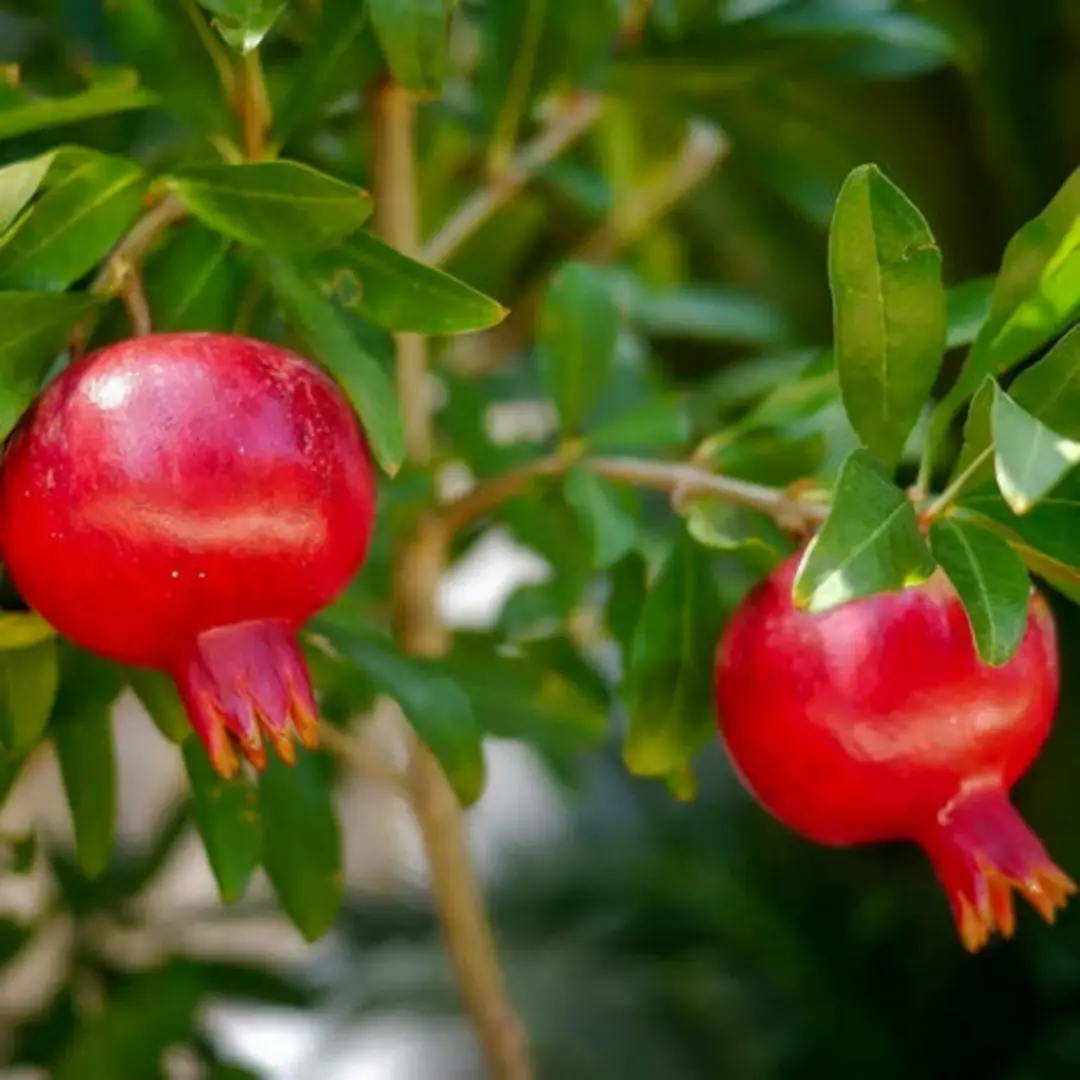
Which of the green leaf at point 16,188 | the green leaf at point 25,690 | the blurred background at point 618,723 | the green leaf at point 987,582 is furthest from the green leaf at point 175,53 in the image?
the green leaf at point 987,582

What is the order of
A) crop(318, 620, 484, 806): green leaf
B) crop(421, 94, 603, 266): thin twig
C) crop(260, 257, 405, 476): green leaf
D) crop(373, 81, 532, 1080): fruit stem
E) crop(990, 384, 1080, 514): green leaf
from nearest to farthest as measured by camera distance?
1. crop(990, 384, 1080, 514): green leaf
2. crop(260, 257, 405, 476): green leaf
3. crop(318, 620, 484, 806): green leaf
4. crop(373, 81, 532, 1080): fruit stem
5. crop(421, 94, 603, 266): thin twig

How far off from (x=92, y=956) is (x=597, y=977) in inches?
18.1

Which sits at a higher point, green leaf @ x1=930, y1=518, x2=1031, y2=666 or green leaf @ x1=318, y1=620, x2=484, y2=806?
green leaf @ x1=930, y1=518, x2=1031, y2=666

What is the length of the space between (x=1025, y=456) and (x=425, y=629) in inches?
18.4

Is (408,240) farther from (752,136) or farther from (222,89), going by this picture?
Answer: (752,136)

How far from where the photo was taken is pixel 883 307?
1.47 feet

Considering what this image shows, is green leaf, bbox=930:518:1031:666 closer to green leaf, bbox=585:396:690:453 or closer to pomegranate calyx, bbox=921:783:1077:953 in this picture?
pomegranate calyx, bbox=921:783:1077:953

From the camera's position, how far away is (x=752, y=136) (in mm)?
830

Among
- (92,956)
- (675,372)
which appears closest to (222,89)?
(92,956)

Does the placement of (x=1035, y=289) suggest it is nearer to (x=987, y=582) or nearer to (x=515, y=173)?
(x=987, y=582)

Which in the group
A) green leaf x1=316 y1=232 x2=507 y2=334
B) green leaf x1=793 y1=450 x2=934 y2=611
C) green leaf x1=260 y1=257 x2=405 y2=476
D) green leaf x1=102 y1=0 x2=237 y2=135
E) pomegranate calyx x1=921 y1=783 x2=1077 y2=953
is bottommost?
pomegranate calyx x1=921 y1=783 x2=1077 y2=953

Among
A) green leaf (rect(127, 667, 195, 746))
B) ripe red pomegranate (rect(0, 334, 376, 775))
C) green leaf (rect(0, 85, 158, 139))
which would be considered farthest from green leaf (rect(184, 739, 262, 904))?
green leaf (rect(0, 85, 158, 139))

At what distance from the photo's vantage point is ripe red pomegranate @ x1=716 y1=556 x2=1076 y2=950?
43 centimetres

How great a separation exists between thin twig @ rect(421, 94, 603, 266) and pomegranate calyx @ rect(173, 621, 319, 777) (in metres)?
0.39
